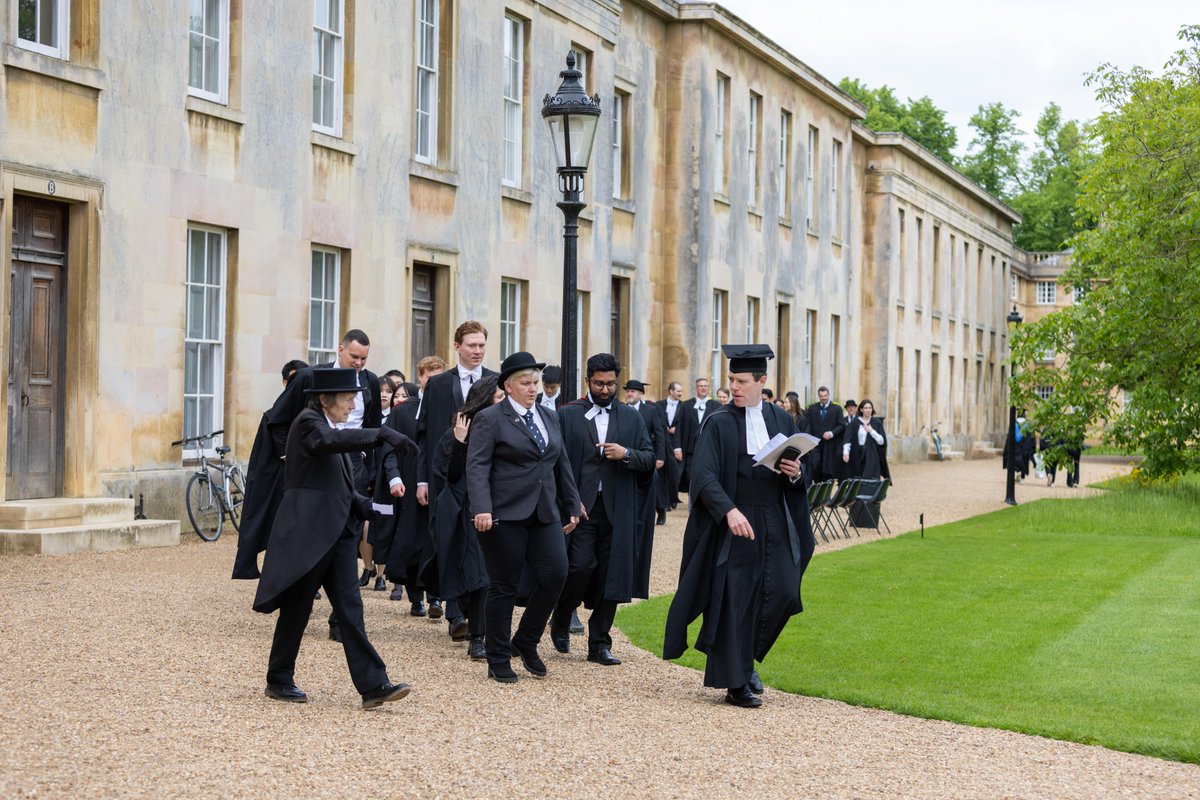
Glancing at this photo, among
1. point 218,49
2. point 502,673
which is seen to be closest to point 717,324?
point 218,49

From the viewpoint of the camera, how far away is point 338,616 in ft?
26.5

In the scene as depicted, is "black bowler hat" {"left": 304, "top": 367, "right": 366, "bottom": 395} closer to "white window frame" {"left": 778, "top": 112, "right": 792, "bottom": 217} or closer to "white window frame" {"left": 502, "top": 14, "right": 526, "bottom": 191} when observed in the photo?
"white window frame" {"left": 502, "top": 14, "right": 526, "bottom": 191}

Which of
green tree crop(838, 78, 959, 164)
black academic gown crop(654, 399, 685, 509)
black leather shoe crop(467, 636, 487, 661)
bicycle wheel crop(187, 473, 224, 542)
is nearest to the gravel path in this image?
black leather shoe crop(467, 636, 487, 661)

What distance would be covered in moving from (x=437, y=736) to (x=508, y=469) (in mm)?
2219

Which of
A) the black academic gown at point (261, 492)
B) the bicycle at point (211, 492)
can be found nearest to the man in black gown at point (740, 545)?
the black academic gown at point (261, 492)

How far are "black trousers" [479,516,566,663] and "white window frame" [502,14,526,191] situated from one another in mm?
15809

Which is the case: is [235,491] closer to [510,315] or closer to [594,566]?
[510,315]

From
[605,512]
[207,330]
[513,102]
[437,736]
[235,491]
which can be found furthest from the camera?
[513,102]

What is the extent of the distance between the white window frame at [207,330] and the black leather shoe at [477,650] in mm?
8502

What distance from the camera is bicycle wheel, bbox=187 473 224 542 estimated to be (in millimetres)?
16953

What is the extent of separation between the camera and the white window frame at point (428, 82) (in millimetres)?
22531

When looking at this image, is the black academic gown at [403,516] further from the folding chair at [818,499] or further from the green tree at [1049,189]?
the green tree at [1049,189]

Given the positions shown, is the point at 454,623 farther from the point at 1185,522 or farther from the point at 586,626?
the point at 1185,522

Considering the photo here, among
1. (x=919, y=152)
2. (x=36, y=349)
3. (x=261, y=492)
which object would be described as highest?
(x=919, y=152)
